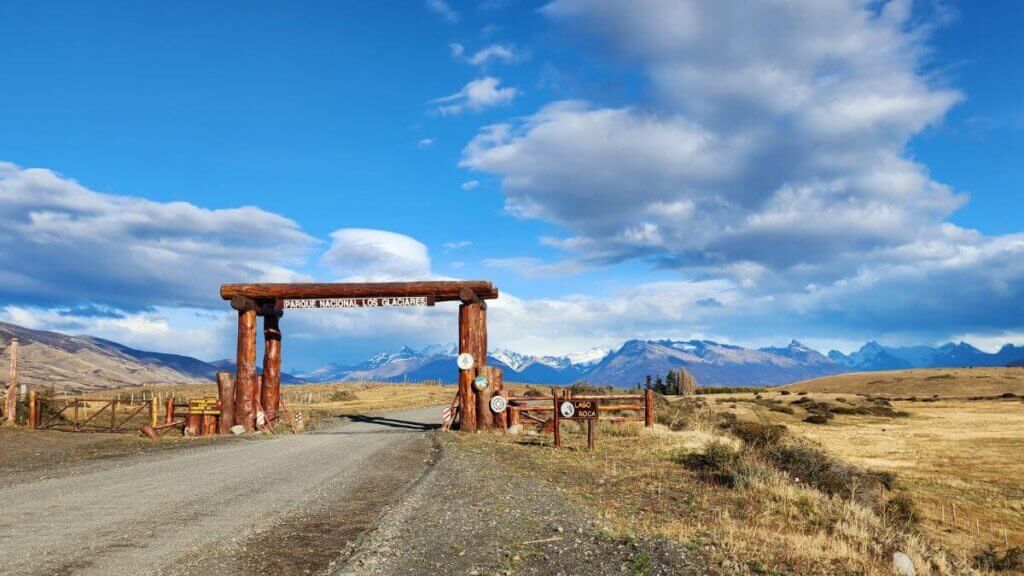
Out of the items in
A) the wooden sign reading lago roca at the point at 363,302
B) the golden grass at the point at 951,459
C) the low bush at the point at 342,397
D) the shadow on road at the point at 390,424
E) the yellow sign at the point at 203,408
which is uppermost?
the wooden sign reading lago roca at the point at 363,302

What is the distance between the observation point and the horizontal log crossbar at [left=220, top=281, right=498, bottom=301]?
2530 centimetres

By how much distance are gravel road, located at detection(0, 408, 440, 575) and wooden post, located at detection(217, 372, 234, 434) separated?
6821 mm

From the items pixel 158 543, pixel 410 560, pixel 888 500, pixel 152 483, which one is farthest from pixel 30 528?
pixel 888 500

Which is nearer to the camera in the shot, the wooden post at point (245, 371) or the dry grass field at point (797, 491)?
the dry grass field at point (797, 491)

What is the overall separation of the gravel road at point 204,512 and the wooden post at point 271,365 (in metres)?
8.29

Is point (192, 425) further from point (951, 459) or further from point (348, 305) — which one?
point (951, 459)

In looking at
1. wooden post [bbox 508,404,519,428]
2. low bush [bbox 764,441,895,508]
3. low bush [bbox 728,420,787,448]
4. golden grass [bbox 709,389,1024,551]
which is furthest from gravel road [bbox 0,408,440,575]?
golden grass [bbox 709,389,1024,551]

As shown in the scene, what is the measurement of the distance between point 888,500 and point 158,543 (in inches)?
665

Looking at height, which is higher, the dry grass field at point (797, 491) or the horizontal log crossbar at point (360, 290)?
the horizontal log crossbar at point (360, 290)

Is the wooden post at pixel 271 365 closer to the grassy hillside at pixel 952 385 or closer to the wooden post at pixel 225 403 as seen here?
the wooden post at pixel 225 403

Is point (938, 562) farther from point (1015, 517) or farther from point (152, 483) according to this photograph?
Answer: point (152, 483)

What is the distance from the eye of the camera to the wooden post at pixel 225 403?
26016mm

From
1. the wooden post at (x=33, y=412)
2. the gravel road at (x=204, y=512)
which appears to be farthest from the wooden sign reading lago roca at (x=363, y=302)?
the wooden post at (x=33, y=412)

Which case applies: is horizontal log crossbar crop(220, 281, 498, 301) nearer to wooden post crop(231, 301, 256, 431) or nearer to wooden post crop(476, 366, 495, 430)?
wooden post crop(231, 301, 256, 431)
